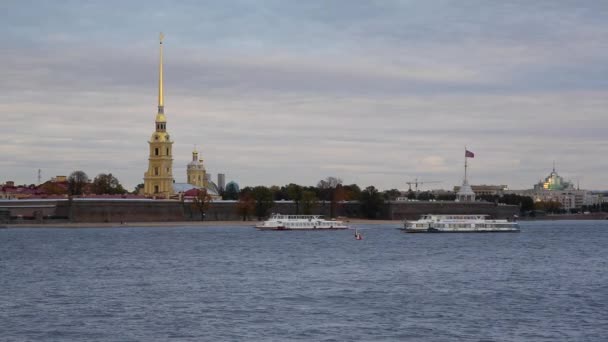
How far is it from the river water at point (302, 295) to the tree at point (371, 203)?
76.9 meters

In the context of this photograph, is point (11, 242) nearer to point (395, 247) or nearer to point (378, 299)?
point (395, 247)

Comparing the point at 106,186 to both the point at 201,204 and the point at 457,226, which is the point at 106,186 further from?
the point at 457,226

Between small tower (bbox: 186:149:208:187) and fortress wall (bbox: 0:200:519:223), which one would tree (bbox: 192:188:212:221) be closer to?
fortress wall (bbox: 0:200:519:223)

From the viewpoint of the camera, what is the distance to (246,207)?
127812mm

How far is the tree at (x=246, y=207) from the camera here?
12769 cm

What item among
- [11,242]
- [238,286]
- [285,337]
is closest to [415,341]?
[285,337]

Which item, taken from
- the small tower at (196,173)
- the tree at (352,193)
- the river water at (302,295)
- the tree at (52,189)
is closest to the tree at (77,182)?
the tree at (52,189)

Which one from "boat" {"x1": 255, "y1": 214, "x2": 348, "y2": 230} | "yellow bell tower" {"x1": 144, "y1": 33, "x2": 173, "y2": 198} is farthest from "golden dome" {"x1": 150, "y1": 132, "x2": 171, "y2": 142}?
"boat" {"x1": 255, "y1": 214, "x2": 348, "y2": 230}

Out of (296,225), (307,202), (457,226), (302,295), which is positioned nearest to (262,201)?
(307,202)

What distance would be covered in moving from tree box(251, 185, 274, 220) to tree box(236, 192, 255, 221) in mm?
587

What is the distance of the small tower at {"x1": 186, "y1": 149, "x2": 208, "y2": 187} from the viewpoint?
16706 cm

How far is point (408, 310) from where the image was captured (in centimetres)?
3369

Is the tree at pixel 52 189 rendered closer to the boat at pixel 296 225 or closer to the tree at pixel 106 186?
the tree at pixel 106 186

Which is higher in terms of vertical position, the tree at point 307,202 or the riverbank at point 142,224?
the tree at point 307,202
